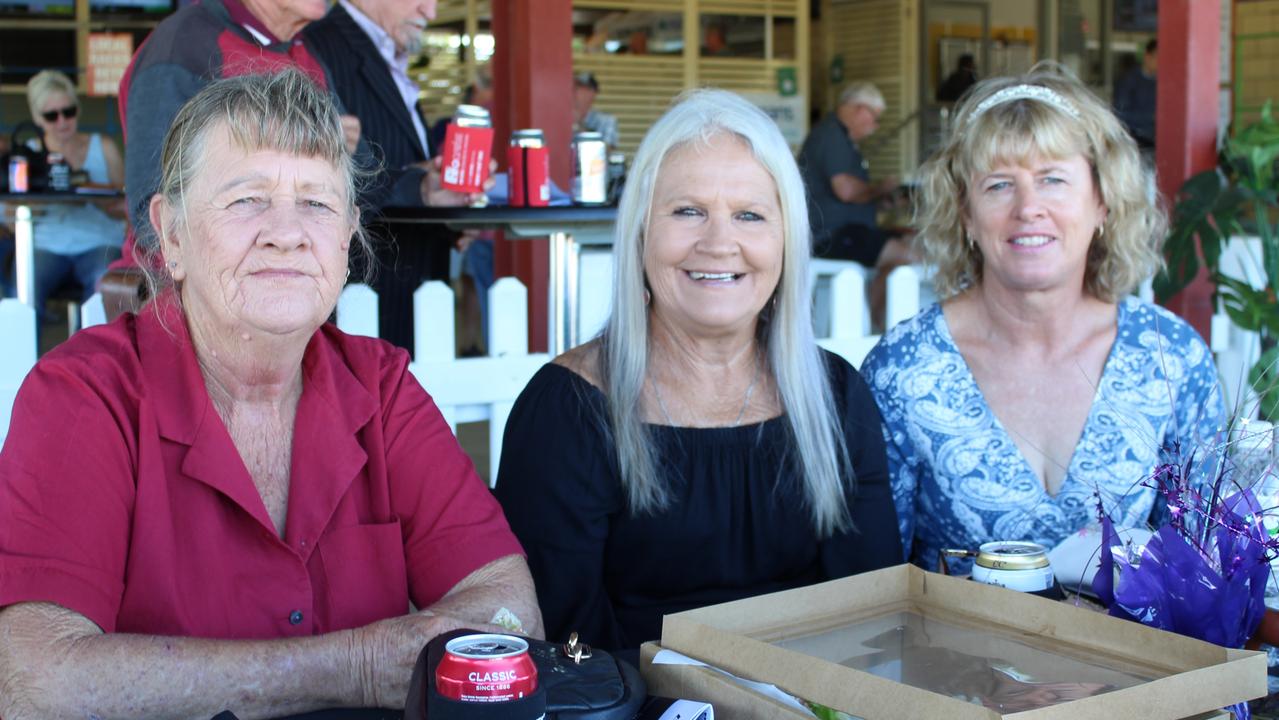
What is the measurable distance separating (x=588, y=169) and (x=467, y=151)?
43 cm

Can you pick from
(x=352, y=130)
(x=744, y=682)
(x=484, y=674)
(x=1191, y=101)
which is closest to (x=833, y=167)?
(x=1191, y=101)

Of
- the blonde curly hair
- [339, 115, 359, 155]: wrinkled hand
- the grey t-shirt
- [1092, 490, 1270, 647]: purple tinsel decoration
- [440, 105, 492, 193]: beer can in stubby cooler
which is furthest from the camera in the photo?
the grey t-shirt

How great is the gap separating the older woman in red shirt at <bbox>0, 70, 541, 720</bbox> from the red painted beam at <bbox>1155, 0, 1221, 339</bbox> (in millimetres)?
4075

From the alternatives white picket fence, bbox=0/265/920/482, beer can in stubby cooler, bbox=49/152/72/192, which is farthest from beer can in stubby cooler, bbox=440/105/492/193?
beer can in stubby cooler, bbox=49/152/72/192

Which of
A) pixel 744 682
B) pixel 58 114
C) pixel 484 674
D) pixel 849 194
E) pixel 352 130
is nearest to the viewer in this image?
pixel 484 674

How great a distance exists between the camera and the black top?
2.11 metres

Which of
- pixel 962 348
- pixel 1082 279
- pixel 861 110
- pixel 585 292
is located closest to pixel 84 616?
pixel 962 348

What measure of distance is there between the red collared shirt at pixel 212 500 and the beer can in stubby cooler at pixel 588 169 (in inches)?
81.3

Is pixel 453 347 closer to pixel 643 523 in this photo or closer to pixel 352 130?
pixel 352 130

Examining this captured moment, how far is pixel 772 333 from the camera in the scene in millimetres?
2277

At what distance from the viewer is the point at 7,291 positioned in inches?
296

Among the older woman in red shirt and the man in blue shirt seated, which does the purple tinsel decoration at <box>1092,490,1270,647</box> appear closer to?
the older woman in red shirt

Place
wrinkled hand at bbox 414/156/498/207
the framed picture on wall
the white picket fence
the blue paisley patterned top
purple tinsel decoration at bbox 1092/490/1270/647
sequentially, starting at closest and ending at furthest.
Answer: purple tinsel decoration at bbox 1092/490/1270/647
the blue paisley patterned top
the white picket fence
wrinkled hand at bbox 414/156/498/207
the framed picture on wall

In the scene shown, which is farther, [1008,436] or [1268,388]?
[1008,436]
